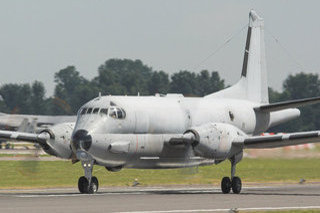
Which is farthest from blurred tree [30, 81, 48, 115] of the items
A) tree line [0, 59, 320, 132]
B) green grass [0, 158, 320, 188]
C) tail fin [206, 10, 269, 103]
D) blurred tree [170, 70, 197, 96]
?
tail fin [206, 10, 269, 103]

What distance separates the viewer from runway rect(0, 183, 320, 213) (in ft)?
80.0

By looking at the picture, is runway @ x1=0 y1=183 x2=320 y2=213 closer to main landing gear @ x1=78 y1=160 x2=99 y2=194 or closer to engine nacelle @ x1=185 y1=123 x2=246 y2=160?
main landing gear @ x1=78 y1=160 x2=99 y2=194

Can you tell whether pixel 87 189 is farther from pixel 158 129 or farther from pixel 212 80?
pixel 212 80

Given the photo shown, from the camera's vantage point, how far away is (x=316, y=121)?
11669cm

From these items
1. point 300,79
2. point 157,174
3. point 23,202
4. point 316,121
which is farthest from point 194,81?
point 23,202

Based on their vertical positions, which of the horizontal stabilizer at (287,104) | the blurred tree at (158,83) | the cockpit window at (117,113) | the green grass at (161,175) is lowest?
the green grass at (161,175)

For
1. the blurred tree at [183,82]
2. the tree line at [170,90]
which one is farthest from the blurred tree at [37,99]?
the blurred tree at [183,82]

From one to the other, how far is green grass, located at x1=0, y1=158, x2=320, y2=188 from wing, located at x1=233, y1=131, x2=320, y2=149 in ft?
8.47

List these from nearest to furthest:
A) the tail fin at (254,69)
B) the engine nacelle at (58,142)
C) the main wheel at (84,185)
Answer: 1. the main wheel at (84,185)
2. the engine nacelle at (58,142)
3. the tail fin at (254,69)

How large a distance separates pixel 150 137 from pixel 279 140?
17.2 feet

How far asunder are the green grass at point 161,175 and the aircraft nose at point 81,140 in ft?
18.1

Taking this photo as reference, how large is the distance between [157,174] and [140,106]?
53.9 ft

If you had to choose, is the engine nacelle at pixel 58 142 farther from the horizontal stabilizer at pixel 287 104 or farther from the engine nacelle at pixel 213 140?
the horizontal stabilizer at pixel 287 104

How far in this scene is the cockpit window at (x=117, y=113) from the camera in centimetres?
3113
